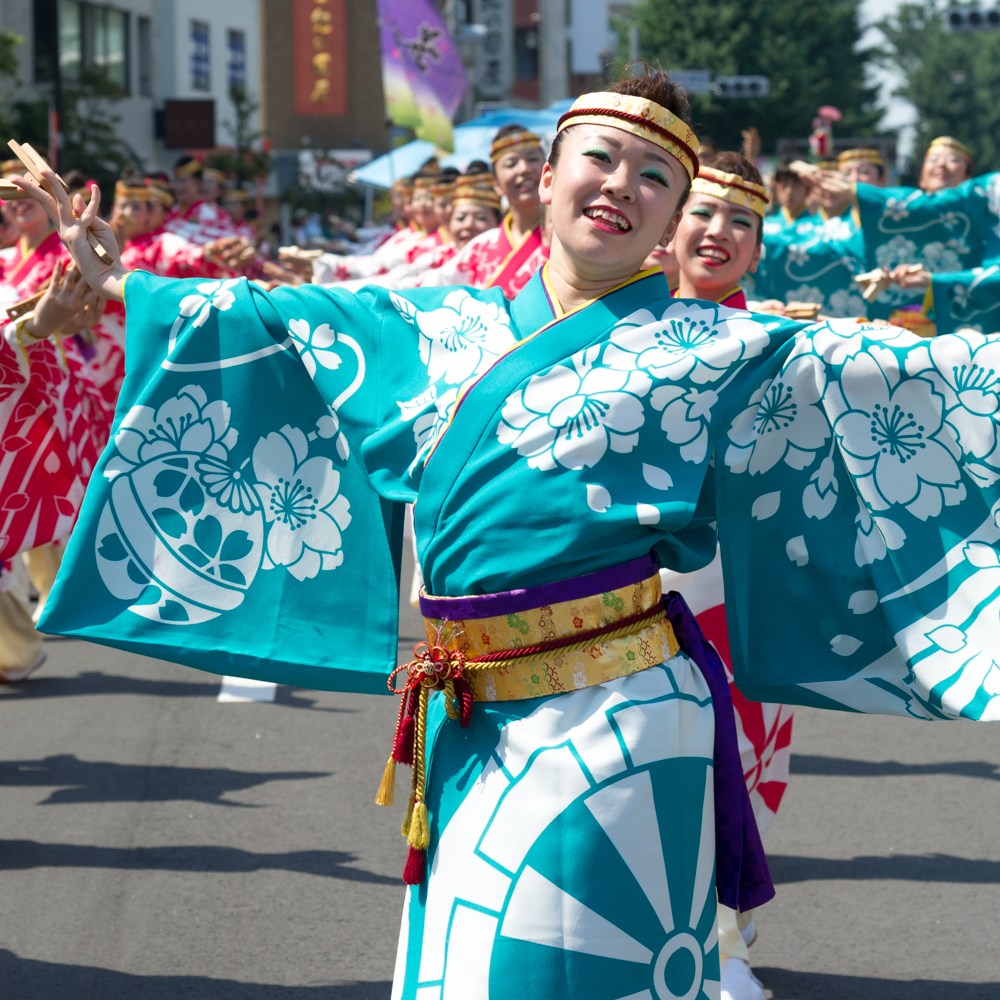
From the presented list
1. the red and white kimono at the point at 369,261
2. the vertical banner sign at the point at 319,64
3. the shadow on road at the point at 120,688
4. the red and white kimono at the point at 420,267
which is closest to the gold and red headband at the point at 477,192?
the red and white kimono at the point at 420,267

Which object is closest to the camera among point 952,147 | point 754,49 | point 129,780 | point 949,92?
point 129,780

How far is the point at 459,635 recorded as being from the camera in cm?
223

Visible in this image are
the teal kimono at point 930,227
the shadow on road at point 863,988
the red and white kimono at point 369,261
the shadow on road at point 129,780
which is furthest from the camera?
the red and white kimono at point 369,261

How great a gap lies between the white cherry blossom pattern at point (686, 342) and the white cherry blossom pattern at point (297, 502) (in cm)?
66

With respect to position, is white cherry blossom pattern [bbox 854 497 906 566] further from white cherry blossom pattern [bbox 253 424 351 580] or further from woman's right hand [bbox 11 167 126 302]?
woman's right hand [bbox 11 167 126 302]

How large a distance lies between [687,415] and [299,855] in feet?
7.60

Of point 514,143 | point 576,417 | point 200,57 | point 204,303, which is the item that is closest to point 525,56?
point 200,57

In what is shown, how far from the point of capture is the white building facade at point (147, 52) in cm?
2461

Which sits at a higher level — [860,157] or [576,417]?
[860,157]

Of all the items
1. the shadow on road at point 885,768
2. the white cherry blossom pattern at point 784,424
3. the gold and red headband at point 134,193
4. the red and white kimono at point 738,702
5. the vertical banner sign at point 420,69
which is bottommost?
the shadow on road at point 885,768

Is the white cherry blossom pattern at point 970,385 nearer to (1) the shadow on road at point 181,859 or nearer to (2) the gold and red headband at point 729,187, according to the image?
(2) the gold and red headband at point 729,187

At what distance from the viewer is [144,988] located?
3.22 metres

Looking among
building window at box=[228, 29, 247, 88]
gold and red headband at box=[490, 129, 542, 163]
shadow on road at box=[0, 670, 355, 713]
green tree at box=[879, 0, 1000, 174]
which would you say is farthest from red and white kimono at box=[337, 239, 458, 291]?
green tree at box=[879, 0, 1000, 174]

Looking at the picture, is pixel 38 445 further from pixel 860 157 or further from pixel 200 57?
pixel 200 57
